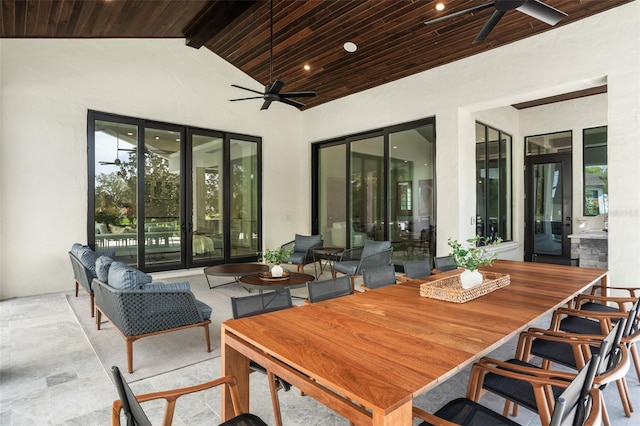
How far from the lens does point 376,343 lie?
5.14 feet

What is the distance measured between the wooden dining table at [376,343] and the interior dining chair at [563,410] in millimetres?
179

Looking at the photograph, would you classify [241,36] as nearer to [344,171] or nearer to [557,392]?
[344,171]

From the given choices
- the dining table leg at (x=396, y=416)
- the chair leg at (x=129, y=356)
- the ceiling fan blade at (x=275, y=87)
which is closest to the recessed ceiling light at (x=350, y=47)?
the ceiling fan blade at (x=275, y=87)

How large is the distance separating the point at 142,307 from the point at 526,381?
107 inches

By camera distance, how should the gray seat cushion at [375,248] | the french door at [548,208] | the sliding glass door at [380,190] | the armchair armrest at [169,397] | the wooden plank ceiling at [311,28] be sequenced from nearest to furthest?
the armchair armrest at [169,397]
the wooden plank ceiling at [311,28]
the gray seat cushion at [375,248]
the sliding glass door at [380,190]
the french door at [548,208]

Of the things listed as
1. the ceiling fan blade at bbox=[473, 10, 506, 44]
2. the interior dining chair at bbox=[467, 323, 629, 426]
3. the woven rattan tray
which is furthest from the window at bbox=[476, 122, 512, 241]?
the interior dining chair at bbox=[467, 323, 629, 426]

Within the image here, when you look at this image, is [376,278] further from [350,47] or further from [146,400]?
[350,47]

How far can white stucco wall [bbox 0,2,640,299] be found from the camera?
4258 millimetres

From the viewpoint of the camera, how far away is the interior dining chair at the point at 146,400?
1.12 metres

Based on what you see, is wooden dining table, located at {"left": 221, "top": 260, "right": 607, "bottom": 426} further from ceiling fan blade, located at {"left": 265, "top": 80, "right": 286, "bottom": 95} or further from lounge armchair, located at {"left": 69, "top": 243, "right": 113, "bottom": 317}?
ceiling fan blade, located at {"left": 265, "top": 80, "right": 286, "bottom": 95}

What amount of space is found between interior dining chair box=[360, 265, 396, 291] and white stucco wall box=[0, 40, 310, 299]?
5103 millimetres

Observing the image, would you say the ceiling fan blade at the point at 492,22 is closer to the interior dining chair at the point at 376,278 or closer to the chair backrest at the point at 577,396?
the interior dining chair at the point at 376,278

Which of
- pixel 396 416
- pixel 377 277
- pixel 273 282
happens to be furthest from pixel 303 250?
pixel 396 416

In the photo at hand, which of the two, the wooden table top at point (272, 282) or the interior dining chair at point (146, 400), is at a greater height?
the interior dining chair at point (146, 400)
